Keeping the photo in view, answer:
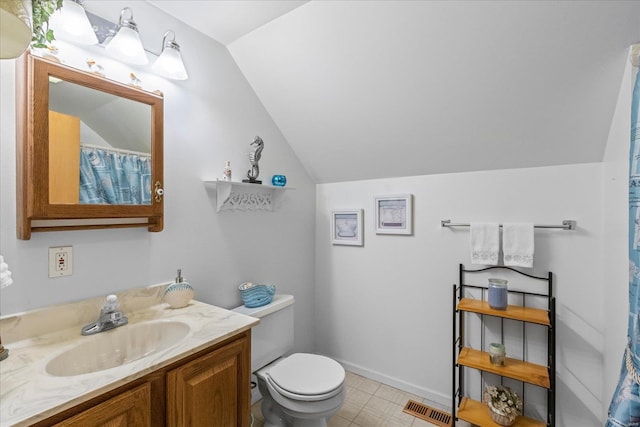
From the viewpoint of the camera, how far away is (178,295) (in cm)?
146

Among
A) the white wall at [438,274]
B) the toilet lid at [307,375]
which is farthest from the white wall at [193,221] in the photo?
the toilet lid at [307,375]

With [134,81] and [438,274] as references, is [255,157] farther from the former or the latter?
[438,274]

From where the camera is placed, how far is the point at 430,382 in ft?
7.02

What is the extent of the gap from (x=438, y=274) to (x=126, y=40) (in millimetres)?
2199

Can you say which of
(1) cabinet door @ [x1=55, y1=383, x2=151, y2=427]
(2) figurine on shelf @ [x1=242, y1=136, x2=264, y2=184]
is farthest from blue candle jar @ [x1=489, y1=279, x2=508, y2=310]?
(1) cabinet door @ [x1=55, y1=383, x2=151, y2=427]

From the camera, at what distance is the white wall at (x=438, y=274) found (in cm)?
167

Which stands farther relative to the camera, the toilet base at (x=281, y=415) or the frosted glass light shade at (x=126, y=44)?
the toilet base at (x=281, y=415)

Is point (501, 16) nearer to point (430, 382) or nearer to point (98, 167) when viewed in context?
point (98, 167)

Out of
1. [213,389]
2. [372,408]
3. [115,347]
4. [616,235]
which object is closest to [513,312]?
[616,235]

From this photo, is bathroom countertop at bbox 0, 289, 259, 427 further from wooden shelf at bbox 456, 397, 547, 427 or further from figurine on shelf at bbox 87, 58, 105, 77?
wooden shelf at bbox 456, 397, 547, 427

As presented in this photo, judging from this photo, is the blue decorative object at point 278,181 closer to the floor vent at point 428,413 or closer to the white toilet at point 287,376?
the white toilet at point 287,376

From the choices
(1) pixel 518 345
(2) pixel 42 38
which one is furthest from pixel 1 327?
(1) pixel 518 345

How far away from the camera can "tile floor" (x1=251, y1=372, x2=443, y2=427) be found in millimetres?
1909

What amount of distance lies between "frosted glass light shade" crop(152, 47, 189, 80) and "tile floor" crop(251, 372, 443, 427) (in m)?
2.09
